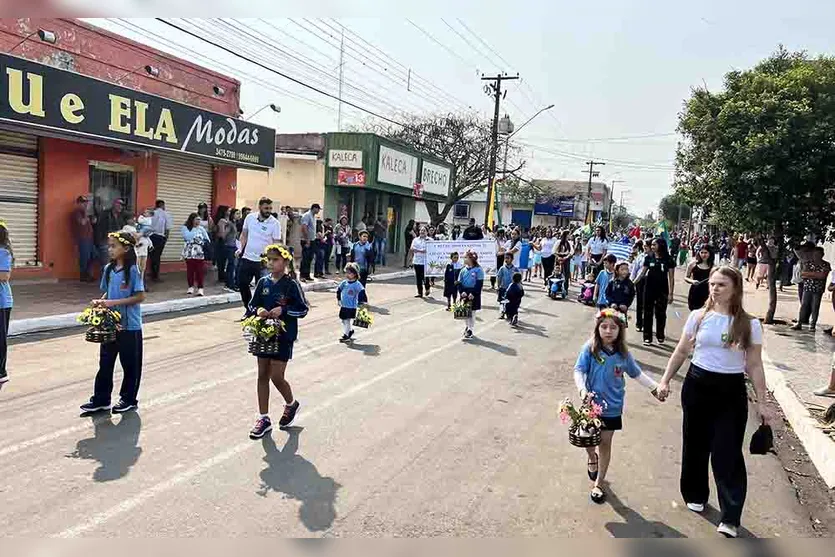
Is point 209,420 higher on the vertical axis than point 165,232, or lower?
lower

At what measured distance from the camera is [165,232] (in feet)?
50.5

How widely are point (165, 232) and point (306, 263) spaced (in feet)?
12.5

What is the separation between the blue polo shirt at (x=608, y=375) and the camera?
15.8ft

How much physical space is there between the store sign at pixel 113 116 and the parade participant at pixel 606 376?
10845 millimetres

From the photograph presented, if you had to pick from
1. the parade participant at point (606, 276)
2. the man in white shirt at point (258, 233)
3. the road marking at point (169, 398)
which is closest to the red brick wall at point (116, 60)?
the man in white shirt at point (258, 233)

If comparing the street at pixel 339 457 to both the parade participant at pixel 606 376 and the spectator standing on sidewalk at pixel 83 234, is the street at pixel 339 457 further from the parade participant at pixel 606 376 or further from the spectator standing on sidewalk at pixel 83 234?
the spectator standing on sidewalk at pixel 83 234

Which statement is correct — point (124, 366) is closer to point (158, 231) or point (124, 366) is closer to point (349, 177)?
point (158, 231)

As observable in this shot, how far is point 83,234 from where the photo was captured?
13.9 meters

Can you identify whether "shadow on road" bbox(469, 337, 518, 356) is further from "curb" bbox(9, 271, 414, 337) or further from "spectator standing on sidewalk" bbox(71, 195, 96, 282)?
"spectator standing on sidewalk" bbox(71, 195, 96, 282)

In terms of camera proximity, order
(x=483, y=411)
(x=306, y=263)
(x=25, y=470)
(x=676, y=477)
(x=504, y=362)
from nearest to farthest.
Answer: (x=25, y=470) < (x=676, y=477) < (x=483, y=411) < (x=504, y=362) < (x=306, y=263)

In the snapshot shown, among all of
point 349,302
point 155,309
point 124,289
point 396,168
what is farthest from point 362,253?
point 396,168

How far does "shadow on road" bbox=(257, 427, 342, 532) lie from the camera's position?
4219 mm

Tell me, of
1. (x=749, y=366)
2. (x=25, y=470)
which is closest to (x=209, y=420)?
(x=25, y=470)

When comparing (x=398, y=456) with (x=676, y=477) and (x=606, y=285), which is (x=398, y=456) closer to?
(x=676, y=477)
